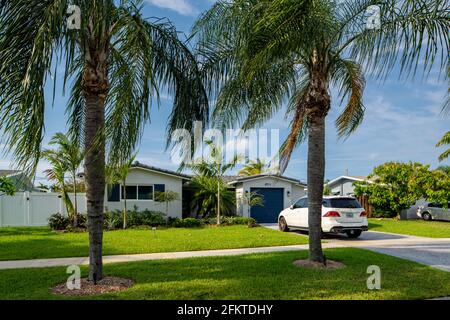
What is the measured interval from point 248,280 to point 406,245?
7.84 m

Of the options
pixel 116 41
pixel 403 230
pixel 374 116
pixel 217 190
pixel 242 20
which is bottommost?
pixel 403 230

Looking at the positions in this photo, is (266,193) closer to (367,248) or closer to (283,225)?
(283,225)

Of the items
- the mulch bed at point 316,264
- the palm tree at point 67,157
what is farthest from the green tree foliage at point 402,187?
the palm tree at point 67,157

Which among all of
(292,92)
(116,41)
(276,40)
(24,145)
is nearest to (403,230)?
(292,92)

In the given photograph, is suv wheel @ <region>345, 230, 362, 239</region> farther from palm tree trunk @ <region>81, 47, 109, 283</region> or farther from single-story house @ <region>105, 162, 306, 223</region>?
palm tree trunk @ <region>81, 47, 109, 283</region>

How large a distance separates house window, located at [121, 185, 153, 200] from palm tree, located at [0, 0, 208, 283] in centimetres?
1197

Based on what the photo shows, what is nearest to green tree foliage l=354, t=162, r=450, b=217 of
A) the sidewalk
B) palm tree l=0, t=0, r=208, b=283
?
the sidewalk

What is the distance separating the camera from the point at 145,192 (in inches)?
837

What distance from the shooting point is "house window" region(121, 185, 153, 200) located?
21000 millimetres

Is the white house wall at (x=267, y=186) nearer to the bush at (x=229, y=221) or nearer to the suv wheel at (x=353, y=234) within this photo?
the bush at (x=229, y=221)

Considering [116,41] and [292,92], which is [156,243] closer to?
[292,92]

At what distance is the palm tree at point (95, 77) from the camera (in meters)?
4.70

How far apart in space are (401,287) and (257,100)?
5.14m

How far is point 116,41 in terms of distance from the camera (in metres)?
7.16
